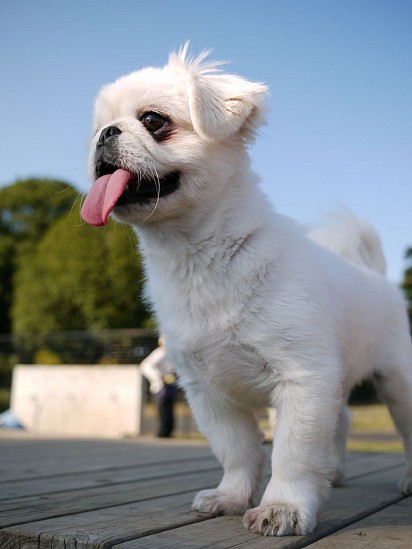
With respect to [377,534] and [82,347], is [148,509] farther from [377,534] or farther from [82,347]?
[82,347]

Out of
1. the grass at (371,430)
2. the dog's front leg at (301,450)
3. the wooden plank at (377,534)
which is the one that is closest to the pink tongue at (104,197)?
the dog's front leg at (301,450)

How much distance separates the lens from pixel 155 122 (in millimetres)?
2732

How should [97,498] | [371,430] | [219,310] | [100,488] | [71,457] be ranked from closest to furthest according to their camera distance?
[219,310]
[97,498]
[100,488]
[71,457]
[371,430]

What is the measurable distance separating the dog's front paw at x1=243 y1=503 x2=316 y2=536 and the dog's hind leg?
4.37ft

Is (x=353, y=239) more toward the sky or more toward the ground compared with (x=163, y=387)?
more toward the sky

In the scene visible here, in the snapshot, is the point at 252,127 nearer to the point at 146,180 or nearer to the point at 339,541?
the point at 146,180

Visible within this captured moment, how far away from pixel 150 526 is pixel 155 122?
1.56 m

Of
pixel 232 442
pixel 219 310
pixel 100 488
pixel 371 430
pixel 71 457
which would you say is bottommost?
pixel 371 430

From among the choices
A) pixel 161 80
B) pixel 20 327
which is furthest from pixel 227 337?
pixel 20 327

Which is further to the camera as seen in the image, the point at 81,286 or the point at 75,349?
the point at 81,286

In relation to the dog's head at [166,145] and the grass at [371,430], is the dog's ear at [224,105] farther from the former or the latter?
the grass at [371,430]

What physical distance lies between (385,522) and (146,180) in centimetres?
165

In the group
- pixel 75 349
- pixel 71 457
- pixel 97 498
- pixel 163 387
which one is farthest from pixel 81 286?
pixel 97 498

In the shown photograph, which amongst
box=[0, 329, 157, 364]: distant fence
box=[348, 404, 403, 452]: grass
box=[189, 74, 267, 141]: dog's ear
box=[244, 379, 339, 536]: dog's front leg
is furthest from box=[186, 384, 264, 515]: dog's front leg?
box=[0, 329, 157, 364]: distant fence
